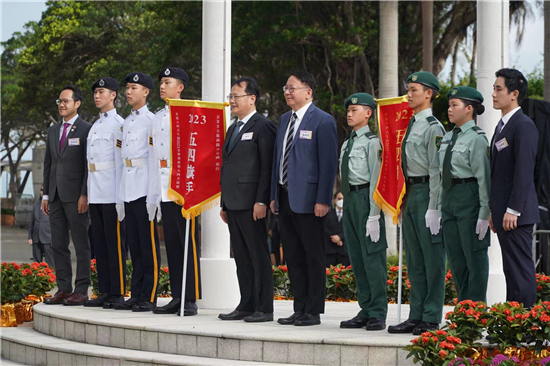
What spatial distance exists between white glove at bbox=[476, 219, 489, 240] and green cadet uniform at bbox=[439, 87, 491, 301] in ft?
0.07

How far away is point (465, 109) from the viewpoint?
6.65 meters

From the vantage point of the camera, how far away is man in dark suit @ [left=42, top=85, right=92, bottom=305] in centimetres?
891

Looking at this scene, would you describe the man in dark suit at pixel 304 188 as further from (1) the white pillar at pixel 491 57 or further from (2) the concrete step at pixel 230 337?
(1) the white pillar at pixel 491 57

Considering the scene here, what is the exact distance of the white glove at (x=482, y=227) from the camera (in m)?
6.44

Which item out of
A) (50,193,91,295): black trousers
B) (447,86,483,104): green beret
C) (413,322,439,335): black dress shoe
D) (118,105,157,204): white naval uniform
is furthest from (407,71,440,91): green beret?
(50,193,91,295): black trousers

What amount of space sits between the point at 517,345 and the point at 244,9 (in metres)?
15.7

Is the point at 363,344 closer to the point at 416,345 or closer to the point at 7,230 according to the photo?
the point at 416,345

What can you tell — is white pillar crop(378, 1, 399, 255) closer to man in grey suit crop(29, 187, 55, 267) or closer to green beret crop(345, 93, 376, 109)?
man in grey suit crop(29, 187, 55, 267)

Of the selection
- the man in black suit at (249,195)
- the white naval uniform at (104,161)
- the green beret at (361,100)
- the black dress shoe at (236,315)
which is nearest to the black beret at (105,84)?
the white naval uniform at (104,161)

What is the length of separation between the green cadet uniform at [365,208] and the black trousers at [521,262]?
107 centimetres

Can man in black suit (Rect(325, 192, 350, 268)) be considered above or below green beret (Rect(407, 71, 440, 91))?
below

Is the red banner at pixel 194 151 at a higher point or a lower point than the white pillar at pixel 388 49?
lower

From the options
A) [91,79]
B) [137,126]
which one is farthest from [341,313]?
[91,79]

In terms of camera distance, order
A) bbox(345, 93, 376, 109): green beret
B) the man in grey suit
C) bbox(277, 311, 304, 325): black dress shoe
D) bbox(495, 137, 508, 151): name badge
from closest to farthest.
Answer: bbox(495, 137, 508, 151): name badge, bbox(345, 93, 376, 109): green beret, bbox(277, 311, 304, 325): black dress shoe, the man in grey suit
